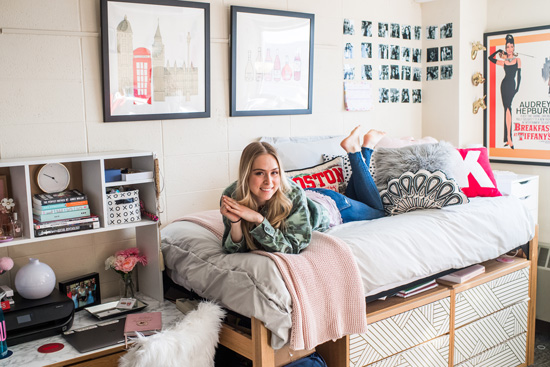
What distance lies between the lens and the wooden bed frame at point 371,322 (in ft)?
6.57

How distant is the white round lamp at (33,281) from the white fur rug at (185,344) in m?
0.47

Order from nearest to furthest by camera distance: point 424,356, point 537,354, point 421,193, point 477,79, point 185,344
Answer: point 185,344, point 424,356, point 421,193, point 537,354, point 477,79

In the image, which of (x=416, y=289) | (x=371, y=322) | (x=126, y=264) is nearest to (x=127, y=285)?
(x=126, y=264)

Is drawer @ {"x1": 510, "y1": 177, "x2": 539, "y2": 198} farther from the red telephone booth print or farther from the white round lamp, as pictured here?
the white round lamp

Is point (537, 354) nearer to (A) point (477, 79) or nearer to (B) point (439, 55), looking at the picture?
(A) point (477, 79)

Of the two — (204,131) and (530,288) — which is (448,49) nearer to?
(530,288)

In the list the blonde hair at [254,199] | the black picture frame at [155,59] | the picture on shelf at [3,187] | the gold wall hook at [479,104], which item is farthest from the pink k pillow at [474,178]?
the picture on shelf at [3,187]

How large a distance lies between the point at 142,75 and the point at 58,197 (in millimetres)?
744

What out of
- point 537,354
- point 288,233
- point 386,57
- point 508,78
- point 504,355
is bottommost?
point 537,354

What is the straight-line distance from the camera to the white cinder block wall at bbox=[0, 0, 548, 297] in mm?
2379

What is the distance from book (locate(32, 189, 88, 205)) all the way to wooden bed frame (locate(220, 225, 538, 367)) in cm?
78

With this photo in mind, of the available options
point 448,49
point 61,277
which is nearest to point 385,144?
point 448,49

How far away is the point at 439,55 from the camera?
3.95 m

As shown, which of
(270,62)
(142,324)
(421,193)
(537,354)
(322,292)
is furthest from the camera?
(537,354)
